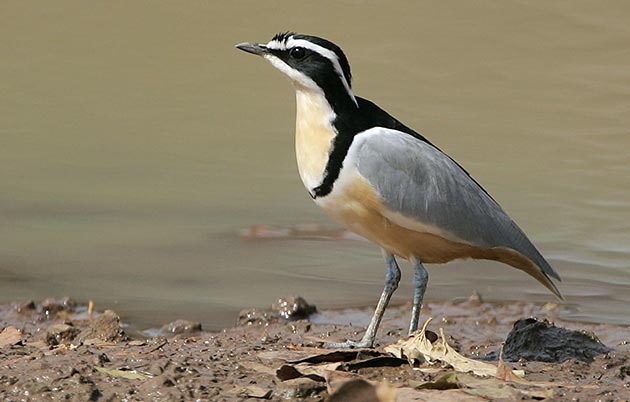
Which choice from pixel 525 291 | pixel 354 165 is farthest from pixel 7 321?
pixel 525 291

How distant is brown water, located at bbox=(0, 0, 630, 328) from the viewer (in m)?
8.82

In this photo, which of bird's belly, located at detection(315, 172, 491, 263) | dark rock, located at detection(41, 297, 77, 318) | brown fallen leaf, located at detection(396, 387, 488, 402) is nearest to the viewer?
brown fallen leaf, located at detection(396, 387, 488, 402)

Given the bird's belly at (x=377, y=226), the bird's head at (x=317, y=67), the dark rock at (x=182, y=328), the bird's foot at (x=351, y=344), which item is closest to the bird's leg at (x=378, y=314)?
the bird's foot at (x=351, y=344)

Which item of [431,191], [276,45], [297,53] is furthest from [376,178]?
[276,45]

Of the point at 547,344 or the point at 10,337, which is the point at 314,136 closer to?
the point at 547,344

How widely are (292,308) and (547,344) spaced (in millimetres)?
1740

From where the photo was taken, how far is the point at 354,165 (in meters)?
6.50

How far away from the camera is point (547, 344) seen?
671cm

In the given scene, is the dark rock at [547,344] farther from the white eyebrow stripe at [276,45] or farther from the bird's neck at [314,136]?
the white eyebrow stripe at [276,45]

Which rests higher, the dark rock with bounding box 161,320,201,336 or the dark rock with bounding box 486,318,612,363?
the dark rock with bounding box 486,318,612,363

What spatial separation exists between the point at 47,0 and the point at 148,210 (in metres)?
6.62

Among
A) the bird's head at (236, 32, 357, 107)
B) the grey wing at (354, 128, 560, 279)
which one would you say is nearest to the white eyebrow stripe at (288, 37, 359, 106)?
the bird's head at (236, 32, 357, 107)

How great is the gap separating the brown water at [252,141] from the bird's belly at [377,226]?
1.55 metres

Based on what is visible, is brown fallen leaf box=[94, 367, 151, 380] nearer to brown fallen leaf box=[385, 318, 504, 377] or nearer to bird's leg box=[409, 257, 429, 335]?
brown fallen leaf box=[385, 318, 504, 377]
